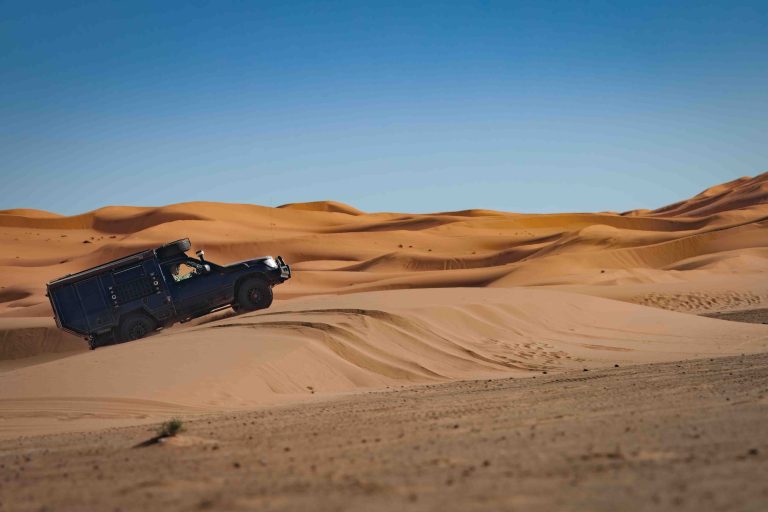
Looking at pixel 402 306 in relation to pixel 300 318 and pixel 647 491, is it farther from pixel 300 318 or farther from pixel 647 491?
pixel 647 491

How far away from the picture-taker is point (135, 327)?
65.6ft

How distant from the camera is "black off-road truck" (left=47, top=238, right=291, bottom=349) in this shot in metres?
19.7

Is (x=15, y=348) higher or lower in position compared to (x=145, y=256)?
lower

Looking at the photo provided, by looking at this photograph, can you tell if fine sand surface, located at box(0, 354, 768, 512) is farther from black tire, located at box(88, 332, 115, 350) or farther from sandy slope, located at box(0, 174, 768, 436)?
black tire, located at box(88, 332, 115, 350)

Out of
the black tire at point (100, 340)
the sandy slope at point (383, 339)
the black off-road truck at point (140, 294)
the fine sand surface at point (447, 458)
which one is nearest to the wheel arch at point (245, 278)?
the black off-road truck at point (140, 294)

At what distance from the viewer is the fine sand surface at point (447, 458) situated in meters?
4.73

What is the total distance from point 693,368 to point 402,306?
26.6ft

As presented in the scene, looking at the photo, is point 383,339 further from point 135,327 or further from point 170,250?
point 135,327

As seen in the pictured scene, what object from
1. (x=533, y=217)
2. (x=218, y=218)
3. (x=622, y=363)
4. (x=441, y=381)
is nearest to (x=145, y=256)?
(x=441, y=381)

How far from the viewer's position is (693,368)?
11.3m

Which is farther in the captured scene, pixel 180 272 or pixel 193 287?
pixel 180 272

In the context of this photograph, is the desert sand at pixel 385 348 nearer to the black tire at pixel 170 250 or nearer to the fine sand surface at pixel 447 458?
the fine sand surface at pixel 447 458

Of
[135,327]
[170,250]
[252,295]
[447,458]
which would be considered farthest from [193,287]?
[447,458]

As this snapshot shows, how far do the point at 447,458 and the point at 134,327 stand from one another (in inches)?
607
